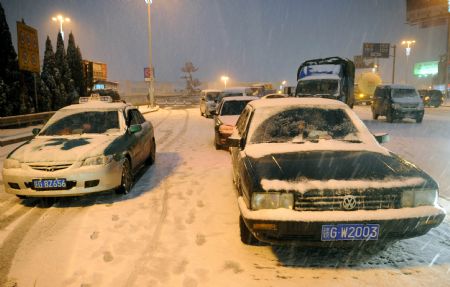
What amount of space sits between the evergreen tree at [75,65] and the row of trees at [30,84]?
5.37 ft

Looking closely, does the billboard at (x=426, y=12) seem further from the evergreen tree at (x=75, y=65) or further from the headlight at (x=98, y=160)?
the headlight at (x=98, y=160)

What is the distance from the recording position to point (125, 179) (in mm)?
6348

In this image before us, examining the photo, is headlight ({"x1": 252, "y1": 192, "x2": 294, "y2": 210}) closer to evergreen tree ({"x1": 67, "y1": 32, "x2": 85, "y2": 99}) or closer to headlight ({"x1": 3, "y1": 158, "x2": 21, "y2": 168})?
headlight ({"x1": 3, "y1": 158, "x2": 21, "y2": 168})

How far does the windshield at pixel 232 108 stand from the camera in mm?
11703

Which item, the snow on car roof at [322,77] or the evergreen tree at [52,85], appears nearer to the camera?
the snow on car roof at [322,77]

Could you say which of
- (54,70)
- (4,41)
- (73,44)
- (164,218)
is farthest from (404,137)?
(73,44)

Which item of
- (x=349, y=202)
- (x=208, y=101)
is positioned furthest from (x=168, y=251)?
(x=208, y=101)

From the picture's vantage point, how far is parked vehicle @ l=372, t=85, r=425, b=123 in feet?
58.7

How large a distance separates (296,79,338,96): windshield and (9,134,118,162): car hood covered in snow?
13.3 metres

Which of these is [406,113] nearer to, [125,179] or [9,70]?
[125,179]

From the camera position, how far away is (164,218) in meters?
5.25

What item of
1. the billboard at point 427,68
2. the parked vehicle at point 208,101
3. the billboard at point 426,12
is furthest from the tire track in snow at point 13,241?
the billboard at point 427,68

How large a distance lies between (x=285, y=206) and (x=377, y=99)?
58.8 feet

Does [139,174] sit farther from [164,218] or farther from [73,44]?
[73,44]
